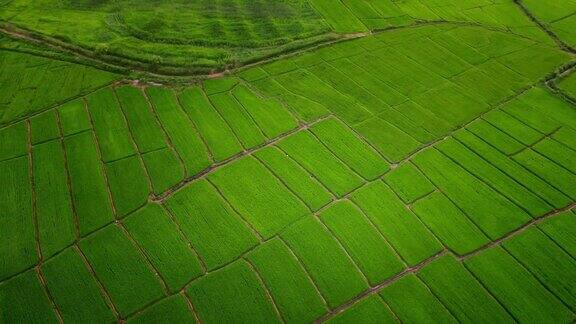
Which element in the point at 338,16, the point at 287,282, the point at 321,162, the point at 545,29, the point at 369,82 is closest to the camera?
the point at 287,282

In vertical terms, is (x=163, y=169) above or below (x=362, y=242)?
above

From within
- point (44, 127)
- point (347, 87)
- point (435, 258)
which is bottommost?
point (435, 258)

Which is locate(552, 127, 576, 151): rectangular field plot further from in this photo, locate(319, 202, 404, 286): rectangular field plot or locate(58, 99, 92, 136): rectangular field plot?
locate(58, 99, 92, 136): rectangular field plot

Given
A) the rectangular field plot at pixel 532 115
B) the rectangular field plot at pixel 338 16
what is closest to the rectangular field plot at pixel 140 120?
the rectangular field plot at pixel 338 16

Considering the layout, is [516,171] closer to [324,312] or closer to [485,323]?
[485,323]

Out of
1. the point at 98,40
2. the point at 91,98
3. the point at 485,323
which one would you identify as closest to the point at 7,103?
the point at 91,98

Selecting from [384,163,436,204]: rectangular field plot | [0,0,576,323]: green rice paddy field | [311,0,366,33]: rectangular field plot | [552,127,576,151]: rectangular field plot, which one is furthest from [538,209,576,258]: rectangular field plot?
[311,0,366,33]: rectangular field plot

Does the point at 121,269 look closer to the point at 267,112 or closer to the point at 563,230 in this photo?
the point at 267,112

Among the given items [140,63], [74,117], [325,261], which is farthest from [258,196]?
[140,63]
